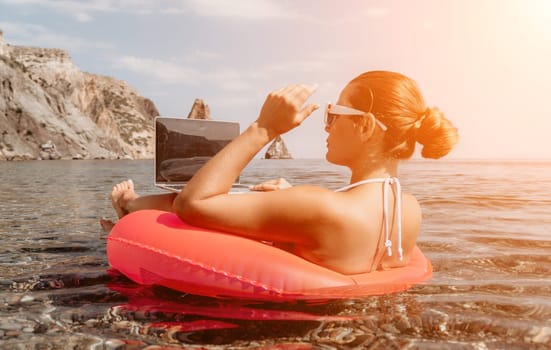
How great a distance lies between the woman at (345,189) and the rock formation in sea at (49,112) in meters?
67.2

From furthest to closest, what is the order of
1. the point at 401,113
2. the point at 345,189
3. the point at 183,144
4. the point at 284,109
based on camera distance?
the point at 183,144 < the point at 345,189 < the point at 401,113 < the point at 284,109

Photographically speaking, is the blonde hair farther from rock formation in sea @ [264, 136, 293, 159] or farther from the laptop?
rock formation in sea @ [264, 136, 293, 159]

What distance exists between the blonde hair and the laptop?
270 cm

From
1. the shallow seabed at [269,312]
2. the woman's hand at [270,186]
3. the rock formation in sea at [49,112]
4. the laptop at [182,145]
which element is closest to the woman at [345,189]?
the shallow seabed at [269,312]

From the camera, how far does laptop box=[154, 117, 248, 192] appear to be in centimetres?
611

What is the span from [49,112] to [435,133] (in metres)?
82.2

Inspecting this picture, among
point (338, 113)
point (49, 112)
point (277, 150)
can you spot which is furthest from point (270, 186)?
point (277, 150)

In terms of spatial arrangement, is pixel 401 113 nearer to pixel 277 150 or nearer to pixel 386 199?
pixel 386 199

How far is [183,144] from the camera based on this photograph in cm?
619

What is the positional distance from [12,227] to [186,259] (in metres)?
5.24

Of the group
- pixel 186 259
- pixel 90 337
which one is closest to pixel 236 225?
pixel 186 259

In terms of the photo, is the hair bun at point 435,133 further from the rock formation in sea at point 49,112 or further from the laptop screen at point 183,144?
the rock formation in sea at point 49,112

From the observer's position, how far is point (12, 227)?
7910 millimetres

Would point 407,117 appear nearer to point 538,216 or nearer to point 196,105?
point 538,216
